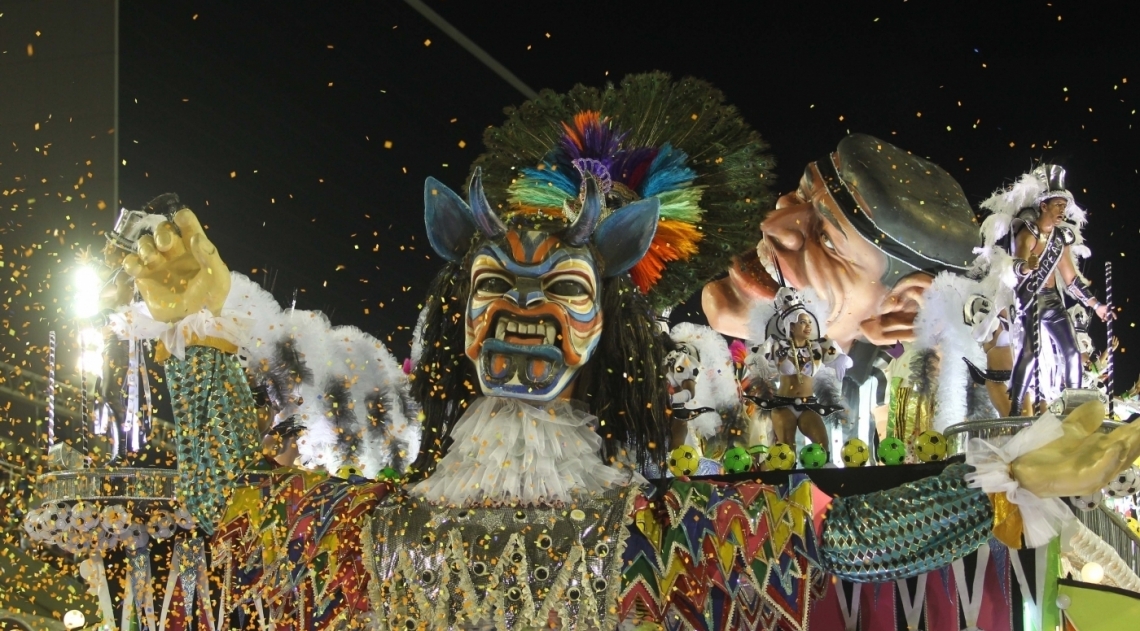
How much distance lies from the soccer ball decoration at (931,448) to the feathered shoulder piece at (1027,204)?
1.29 metres

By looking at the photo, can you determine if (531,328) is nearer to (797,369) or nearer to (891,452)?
(891,452)

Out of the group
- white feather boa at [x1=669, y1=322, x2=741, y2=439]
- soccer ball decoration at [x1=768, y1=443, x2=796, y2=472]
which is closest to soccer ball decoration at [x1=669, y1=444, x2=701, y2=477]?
soccer ball decoration at [x1=768, y1=443, x2=796, y2=472]

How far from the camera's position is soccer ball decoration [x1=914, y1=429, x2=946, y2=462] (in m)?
3.11

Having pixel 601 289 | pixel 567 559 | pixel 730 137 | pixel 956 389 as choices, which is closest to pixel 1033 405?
pixel 956 389

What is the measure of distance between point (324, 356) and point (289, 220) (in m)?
1.25

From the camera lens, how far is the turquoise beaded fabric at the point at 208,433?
2.79m

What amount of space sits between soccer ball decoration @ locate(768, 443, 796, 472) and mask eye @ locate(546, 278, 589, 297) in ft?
2.65

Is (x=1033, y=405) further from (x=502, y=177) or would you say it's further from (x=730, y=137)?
(x=502, y=177)

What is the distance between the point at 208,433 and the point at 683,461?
3.58 ft

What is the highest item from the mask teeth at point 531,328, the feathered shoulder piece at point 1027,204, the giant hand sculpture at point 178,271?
the feathered shoulder piece at point 1027,204

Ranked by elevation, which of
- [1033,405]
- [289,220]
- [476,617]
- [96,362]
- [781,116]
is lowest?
[476,617]

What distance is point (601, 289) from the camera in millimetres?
2881

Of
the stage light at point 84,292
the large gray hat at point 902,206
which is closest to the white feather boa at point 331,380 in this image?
the stage light at point 84,292

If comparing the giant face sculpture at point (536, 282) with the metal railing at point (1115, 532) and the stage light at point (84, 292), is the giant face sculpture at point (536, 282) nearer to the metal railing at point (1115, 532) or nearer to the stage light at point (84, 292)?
the metal railing at point (1115, 532)
